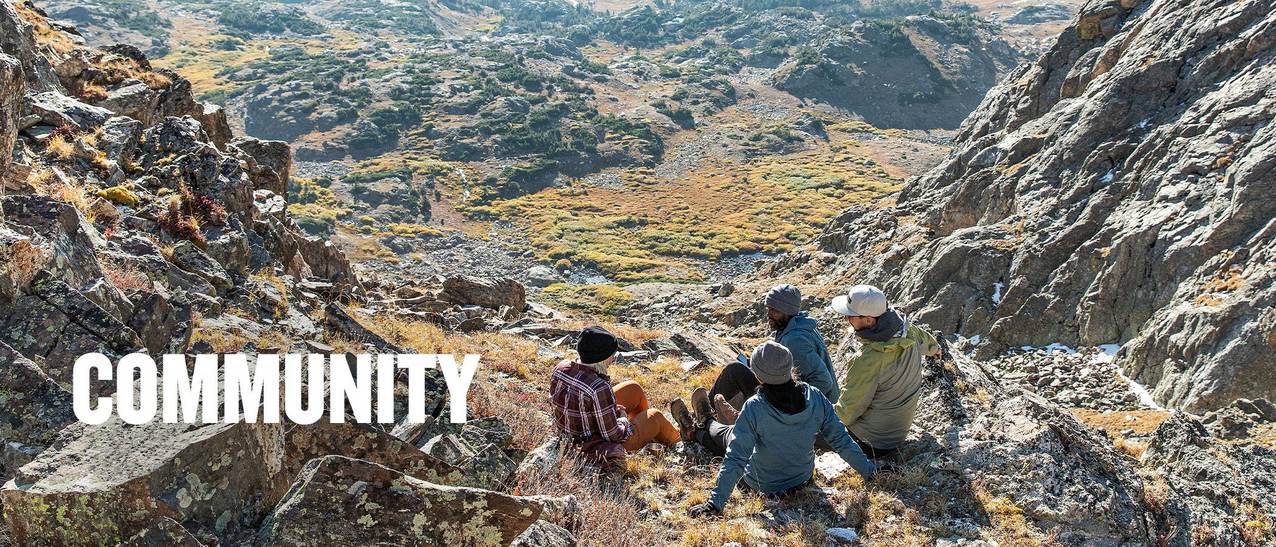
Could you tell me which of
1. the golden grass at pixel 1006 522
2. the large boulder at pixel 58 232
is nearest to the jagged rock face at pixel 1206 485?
the golden grass at pixel 1006 522

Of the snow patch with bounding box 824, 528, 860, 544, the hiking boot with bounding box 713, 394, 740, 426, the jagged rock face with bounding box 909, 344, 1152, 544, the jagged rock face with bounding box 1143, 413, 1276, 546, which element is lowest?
the hiking boot with bounding box 713, 394, 740, 426

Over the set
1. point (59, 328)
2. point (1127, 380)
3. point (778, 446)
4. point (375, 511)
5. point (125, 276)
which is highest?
point (375, 511)

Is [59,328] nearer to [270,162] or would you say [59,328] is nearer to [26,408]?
[26,408]

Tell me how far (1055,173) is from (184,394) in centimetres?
3016

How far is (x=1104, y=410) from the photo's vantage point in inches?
725

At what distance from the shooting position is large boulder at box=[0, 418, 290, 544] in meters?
4.10

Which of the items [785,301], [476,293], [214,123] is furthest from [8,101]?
[476,293]

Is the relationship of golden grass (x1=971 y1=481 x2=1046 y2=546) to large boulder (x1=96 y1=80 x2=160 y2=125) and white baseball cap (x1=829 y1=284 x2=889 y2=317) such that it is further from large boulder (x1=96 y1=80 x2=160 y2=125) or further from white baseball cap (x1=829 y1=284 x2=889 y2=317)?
large boulder (x1=96 y1=80 x2=160 y2=125)

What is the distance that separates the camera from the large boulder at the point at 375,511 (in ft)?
14.0

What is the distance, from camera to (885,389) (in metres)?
7.59

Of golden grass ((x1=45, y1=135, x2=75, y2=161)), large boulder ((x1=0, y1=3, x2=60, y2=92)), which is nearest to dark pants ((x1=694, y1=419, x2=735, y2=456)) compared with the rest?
golden grass ((x1=45, y1=135, x2=75, y2=161))

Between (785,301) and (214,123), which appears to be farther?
(214,123)

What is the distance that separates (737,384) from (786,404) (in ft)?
7.63

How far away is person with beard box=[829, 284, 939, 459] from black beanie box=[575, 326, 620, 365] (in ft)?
7.36
